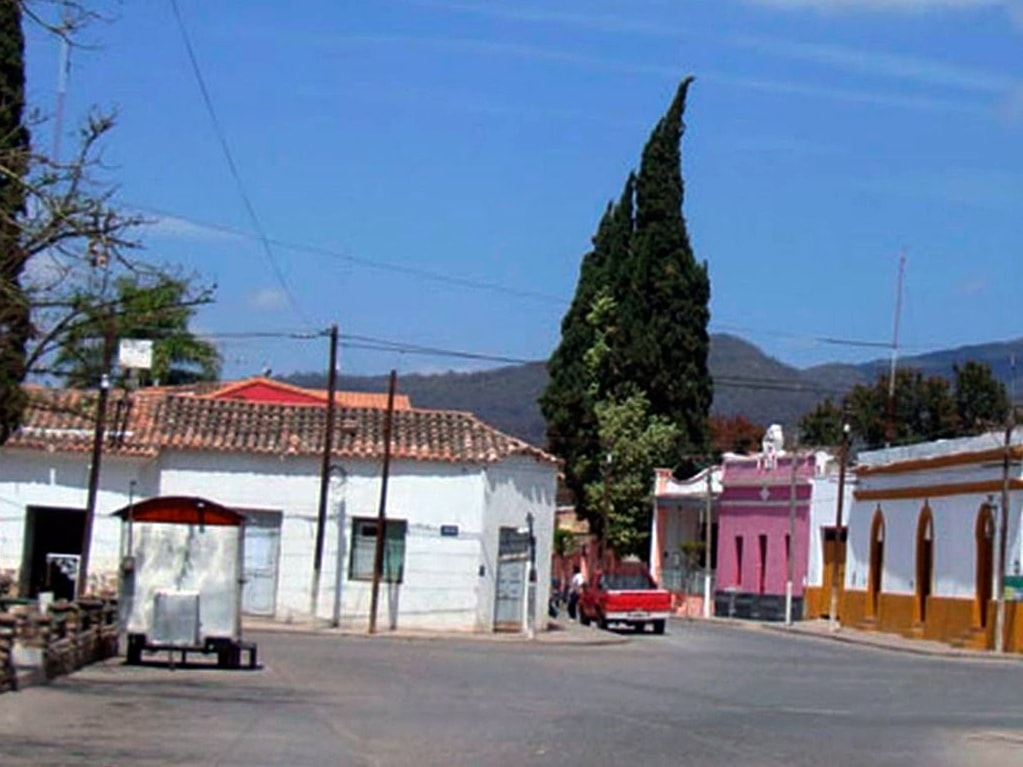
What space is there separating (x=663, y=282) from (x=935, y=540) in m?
20.1

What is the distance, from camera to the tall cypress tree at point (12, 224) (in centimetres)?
1686

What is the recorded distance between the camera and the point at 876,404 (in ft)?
317

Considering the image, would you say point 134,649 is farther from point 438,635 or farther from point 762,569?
point 762,569

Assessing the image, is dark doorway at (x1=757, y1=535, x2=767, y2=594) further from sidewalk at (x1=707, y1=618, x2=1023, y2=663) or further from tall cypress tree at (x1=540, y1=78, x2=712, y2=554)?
tall cypress tree at (x1=540, y1=78, x2=712, y2=554)

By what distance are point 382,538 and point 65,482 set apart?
8119 millimetres

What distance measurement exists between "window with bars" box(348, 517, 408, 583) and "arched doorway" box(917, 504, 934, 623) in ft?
60.3

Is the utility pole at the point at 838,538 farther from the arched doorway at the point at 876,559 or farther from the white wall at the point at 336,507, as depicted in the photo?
the white wall at the point at 336,507

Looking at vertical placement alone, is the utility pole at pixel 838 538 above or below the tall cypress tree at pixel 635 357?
below

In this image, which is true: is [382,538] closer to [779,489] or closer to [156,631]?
[156,631]

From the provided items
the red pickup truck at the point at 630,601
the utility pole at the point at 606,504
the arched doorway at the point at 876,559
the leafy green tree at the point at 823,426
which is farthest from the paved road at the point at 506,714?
the leafy green tree at the point at 823,426

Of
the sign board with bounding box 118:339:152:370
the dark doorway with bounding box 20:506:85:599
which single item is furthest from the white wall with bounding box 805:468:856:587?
the sign board with bounding box 118:339:152:370

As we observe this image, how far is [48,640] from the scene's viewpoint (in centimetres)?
2469

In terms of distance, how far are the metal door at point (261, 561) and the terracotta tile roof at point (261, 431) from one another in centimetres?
175

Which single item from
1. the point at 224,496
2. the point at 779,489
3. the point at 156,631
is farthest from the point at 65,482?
the point at 779,489
